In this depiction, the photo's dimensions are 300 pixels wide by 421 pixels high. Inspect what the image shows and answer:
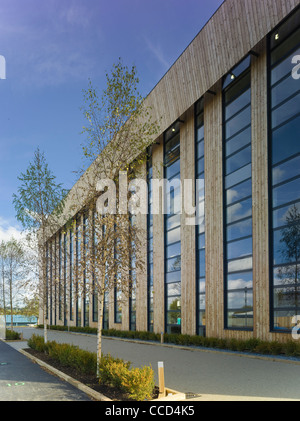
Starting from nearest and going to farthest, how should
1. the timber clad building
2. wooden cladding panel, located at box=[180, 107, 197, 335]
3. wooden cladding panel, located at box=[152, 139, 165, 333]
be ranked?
the timber clad building → wooden cladding panel, located at box=[180, 107, 197, 335] → wooden cladding panel, located at box=[152, 139, 165, 333]

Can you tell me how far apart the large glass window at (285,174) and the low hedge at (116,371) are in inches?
280

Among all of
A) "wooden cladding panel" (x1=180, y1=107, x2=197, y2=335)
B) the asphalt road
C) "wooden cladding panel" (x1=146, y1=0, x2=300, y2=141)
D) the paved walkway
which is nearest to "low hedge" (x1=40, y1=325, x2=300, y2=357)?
the asphalt road

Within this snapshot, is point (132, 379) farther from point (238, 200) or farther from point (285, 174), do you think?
point (238, 200)

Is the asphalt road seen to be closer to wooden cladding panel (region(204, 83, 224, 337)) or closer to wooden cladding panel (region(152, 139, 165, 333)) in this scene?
wooden cladding panel (region(204, 83, 224, 337))

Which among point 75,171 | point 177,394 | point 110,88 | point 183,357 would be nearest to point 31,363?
point 183,357

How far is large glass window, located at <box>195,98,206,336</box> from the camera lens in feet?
69.2

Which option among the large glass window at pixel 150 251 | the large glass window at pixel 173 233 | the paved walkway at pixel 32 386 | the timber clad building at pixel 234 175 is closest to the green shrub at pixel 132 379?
the paved walkway at pixel 32 386

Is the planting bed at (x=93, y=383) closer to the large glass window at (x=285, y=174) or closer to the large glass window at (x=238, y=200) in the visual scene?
the large glass window at (x=285, y=174)

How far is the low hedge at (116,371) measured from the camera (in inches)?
324

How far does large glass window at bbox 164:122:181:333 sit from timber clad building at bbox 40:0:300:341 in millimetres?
63

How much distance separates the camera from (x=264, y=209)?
16.6 m

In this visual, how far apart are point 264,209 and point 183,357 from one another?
21.5 feet

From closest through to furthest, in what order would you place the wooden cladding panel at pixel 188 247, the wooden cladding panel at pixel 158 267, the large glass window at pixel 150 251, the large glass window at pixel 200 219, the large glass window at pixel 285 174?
the large glass window at pixel 285 174
the large glass window at pixel 200 219
the wooden cladding panel at pixel 188 247
the wooden cladding panel at pixel 158 267
the large glass window at pixel 150 251
